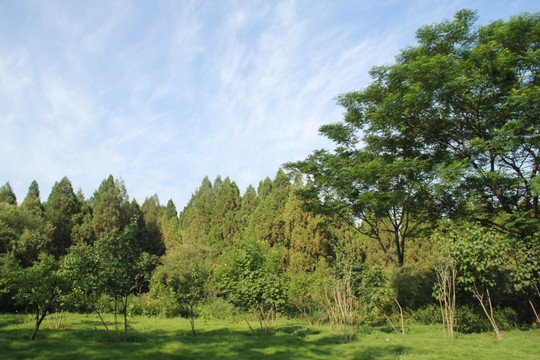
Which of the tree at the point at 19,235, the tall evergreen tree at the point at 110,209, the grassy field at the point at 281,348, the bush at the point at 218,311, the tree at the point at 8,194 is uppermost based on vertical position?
the tree at the point at 8,194

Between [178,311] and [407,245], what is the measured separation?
19353 mm

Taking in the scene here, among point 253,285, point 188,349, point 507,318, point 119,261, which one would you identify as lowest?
point 507,318

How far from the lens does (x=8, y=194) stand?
37.1m

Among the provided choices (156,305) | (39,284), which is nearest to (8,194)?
(156,305)

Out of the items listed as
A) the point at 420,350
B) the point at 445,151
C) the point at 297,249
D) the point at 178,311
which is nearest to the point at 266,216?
the point at 297,249

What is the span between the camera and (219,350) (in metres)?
9.60

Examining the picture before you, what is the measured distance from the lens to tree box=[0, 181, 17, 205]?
35.7 m

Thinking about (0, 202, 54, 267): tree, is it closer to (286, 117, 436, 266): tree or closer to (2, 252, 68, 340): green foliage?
(2, 252, 68, 340): green foliage

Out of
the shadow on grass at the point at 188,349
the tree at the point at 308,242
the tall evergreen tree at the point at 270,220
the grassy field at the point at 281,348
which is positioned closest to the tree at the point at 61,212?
the tall evergreen tree at the point at 270,220

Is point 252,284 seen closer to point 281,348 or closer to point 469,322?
point 281,348

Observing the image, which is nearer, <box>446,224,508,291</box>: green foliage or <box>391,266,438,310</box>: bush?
<box>446,224,508,291</box>: green foliage

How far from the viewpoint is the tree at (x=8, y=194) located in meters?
35.7

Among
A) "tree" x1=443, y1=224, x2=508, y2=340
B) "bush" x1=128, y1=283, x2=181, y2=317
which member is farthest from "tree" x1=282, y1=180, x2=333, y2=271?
"tree" x1=443, y1=224, x2=508, y2=340

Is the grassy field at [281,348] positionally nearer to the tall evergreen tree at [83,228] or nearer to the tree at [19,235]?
the tree at [19,235]
